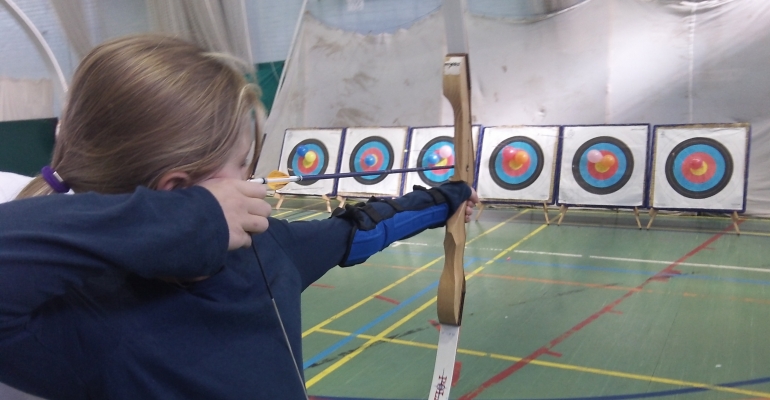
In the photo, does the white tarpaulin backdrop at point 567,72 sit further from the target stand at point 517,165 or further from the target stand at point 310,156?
the target stand at point 310,156

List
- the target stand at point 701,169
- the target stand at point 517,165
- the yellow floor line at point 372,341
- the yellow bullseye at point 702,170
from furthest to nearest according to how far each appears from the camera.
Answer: the target stand at point 517,165 → the yellow bullseye at point 702,170 → the target stand at point 701,169 → the yellow floor line at point 372,341

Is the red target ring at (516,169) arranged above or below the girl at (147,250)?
below

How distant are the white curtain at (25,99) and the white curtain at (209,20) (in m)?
1.09

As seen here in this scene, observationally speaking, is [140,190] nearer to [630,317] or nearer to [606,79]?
[630,317]

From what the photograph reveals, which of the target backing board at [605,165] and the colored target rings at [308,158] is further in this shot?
the colored target rings at [308,158]

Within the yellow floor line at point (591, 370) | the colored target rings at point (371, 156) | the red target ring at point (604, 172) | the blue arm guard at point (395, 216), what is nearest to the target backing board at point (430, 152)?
the colored target rings at point (371, 156)

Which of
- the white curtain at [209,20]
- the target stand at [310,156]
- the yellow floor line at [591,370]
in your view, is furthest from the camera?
the white curtain at [209,20]

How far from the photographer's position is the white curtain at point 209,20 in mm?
5254

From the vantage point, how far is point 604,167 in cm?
408

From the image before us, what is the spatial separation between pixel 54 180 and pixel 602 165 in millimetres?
3971

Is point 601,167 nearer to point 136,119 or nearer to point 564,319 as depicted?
point 564,319

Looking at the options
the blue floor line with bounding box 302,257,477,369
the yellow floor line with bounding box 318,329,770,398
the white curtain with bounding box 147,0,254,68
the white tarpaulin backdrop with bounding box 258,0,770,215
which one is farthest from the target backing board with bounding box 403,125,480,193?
the yellow floor line with bounding box 318,329,770,398

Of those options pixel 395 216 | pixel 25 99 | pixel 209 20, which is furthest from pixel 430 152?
pixel 395 216

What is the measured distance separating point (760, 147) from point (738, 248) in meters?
1.06
